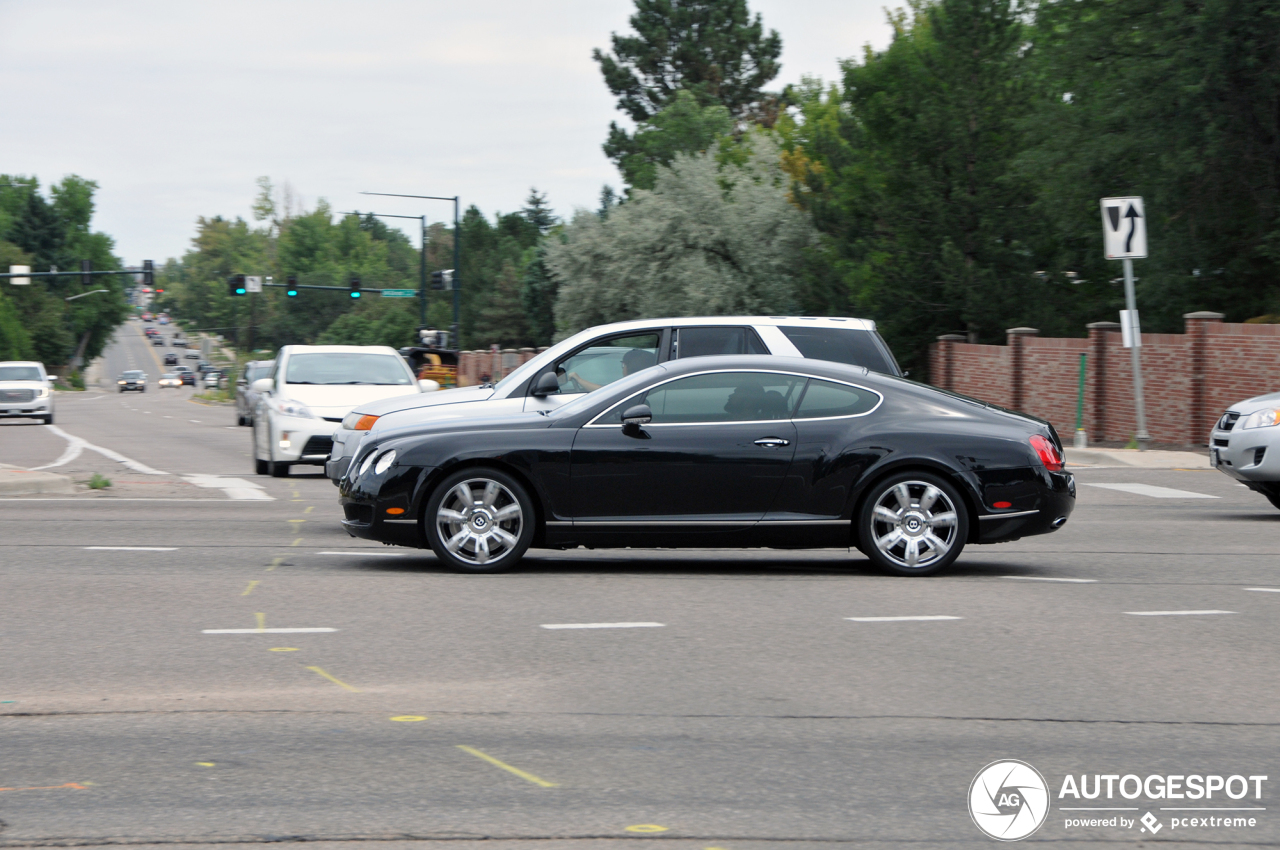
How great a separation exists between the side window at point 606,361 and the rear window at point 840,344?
1.12 meters

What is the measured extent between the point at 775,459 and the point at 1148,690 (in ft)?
11.7

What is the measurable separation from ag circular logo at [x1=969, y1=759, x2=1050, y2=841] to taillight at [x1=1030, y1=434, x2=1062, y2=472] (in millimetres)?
4891

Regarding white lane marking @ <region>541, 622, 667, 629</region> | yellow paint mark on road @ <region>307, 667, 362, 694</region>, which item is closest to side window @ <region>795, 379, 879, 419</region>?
white lane marking @ <region>541, 622, 667, 629</region>

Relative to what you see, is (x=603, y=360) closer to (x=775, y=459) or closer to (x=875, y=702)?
(x=775, y=459)

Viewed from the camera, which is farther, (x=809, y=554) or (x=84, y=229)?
(x=84, y=229)

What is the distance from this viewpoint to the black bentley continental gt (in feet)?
32.3

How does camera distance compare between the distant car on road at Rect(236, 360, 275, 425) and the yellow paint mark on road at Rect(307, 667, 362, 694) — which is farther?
the distant car on road at Rect(236, 360, 275, 425)

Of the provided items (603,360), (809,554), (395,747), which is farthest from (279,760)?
(603,360)

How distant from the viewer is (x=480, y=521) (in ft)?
32.5

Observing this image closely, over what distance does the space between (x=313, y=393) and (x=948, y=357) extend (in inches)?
Result: 810

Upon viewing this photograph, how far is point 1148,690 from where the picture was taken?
6.66 metres

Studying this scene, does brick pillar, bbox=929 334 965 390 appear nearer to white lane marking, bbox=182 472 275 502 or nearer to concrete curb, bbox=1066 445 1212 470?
concrete curb, bbox=1066 445 1212 470

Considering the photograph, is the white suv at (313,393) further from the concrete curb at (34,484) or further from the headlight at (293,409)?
the concrete curb at (34,484)

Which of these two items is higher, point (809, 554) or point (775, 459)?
point (775, 459)
